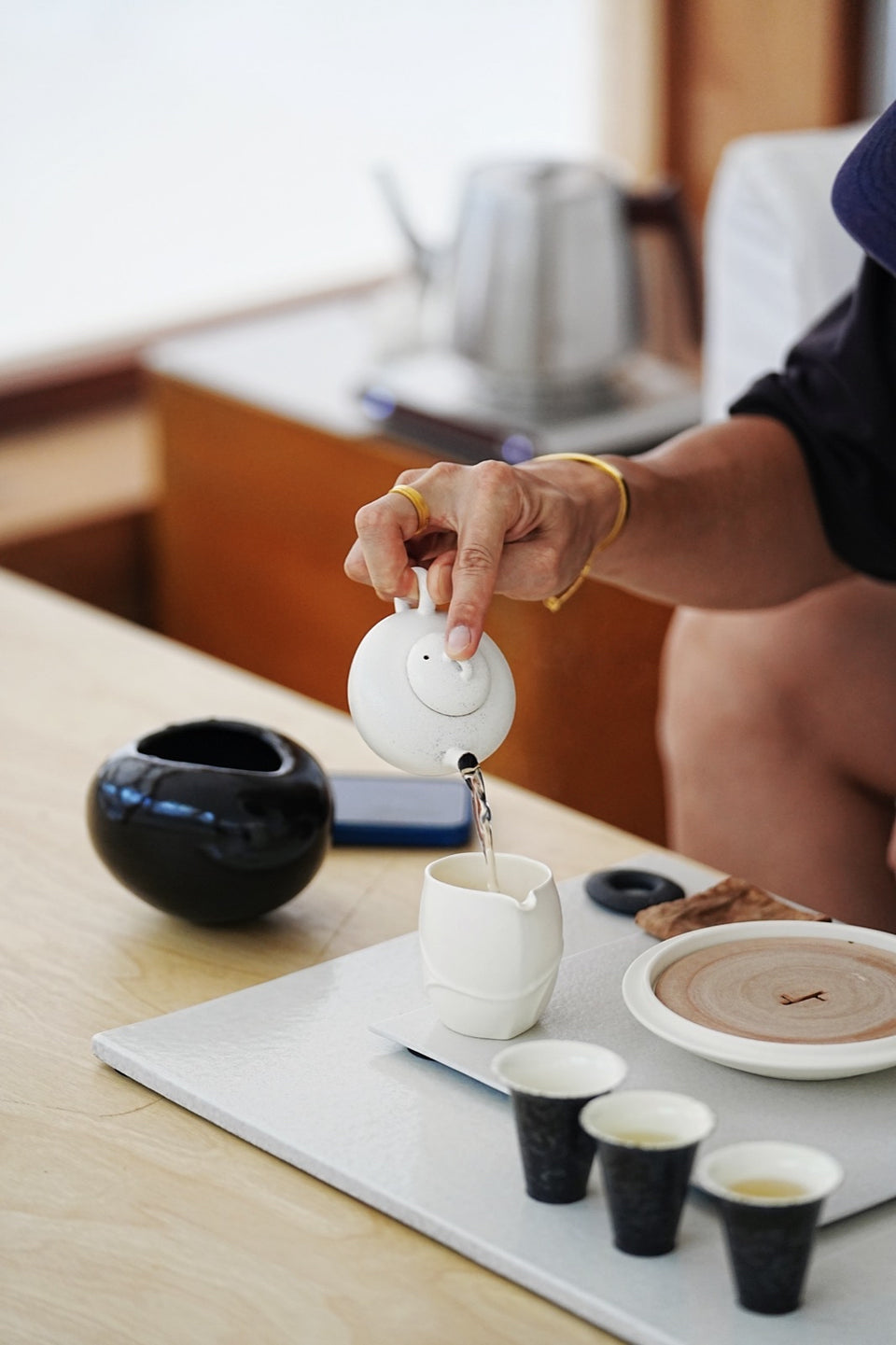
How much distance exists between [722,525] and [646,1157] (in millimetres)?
680

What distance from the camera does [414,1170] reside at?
2.48ft

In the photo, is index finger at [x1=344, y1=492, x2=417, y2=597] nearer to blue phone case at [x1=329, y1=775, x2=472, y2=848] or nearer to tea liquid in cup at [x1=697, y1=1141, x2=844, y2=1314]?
blue phone case at [x1=329, y1=775, x2=472, y2=848]

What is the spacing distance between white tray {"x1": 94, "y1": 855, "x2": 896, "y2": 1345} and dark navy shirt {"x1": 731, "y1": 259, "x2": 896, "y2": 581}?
0.45 metres

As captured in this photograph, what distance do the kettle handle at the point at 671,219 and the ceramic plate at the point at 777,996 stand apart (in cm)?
144

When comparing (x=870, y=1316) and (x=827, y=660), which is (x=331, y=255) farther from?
(x=870, y=1316)

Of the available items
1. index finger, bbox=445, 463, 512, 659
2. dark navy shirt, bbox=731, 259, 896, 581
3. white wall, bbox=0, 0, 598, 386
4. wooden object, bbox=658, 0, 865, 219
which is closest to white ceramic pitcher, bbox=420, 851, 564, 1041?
index finger, bbox=445, 463, 512, 659

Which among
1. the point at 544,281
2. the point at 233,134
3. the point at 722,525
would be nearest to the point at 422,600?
the point at 722,525

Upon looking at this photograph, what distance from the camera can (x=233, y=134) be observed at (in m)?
2.64

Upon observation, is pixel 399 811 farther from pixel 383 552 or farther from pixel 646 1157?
pixel 646 1157

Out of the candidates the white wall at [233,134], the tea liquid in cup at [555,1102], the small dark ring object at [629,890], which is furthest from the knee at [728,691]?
the white wall at [233,134]

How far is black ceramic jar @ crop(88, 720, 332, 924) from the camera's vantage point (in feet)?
3.21

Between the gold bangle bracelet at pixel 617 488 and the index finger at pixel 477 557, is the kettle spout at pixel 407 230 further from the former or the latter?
the index finger at pixel 477 557

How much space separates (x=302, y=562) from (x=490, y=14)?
1134mm

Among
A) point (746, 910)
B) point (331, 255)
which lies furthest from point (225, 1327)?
point (331, 255)
